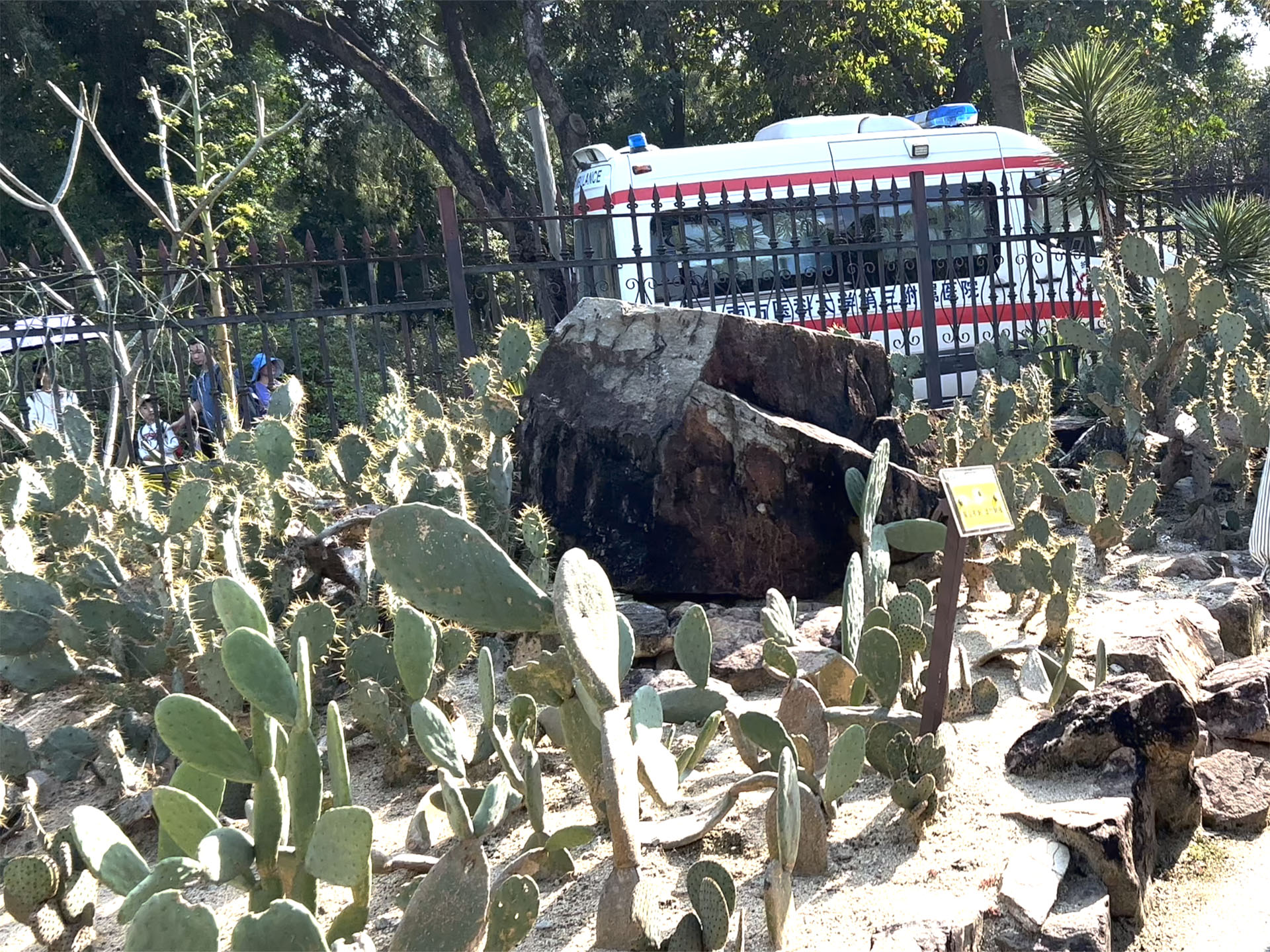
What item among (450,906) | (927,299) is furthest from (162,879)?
(927,299)

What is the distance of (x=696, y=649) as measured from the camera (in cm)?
275

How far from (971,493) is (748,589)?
174 centimetres

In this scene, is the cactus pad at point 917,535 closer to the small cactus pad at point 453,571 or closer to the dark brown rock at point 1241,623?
the dark brown rock at point 1241,623

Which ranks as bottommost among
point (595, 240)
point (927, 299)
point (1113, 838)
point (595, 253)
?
point (1113, 838)

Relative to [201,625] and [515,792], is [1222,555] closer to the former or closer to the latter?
[515,792]

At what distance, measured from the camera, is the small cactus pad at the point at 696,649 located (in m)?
2.75

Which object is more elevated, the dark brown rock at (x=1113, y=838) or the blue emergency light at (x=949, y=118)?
the blue emergency light at (x=949, y=118)

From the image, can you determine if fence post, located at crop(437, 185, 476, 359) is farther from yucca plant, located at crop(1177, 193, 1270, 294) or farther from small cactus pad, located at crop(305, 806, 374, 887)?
small cactus pad, located at crop(305, 806, 374, 887)

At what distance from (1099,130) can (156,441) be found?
22.1ft

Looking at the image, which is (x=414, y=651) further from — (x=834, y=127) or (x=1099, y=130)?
(x=834, y=127)

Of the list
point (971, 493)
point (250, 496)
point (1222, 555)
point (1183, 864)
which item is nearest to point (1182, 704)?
point (1183, 864)

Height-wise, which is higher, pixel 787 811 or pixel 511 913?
pixel 787 811

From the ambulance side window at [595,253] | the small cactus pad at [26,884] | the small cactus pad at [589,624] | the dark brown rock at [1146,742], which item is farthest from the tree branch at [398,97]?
the small cactus pad at [589,624]

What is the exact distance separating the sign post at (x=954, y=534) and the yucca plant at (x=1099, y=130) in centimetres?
663
